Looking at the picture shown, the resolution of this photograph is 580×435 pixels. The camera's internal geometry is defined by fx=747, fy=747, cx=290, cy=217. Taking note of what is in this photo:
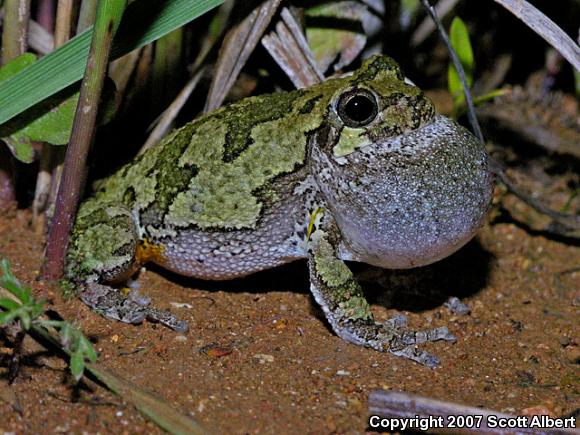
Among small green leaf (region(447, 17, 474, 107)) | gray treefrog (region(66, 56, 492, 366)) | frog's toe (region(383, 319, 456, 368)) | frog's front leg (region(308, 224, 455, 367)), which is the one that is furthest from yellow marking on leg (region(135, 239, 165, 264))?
small green leaf (region(447, 17, 474, 107))

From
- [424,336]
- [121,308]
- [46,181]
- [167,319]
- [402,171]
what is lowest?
[424,336]

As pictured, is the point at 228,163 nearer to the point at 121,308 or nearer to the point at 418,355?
the point at 121,308

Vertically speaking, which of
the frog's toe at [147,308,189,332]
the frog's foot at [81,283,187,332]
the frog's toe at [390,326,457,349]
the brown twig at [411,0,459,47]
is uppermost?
the brown twig at [411,0,459,47]

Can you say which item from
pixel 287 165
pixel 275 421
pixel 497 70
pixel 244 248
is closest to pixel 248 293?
pixel 244 248

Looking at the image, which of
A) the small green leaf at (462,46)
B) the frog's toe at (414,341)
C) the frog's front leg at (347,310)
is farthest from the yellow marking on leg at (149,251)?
the small green leaf at (462,46)

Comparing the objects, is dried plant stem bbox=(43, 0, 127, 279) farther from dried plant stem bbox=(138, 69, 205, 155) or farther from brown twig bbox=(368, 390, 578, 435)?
brown twig bbox=(368, 390, 578, 435)

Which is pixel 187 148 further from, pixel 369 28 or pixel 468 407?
pixel 468 407

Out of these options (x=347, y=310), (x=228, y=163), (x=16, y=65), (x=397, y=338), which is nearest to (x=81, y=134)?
(x=16, y=65)
